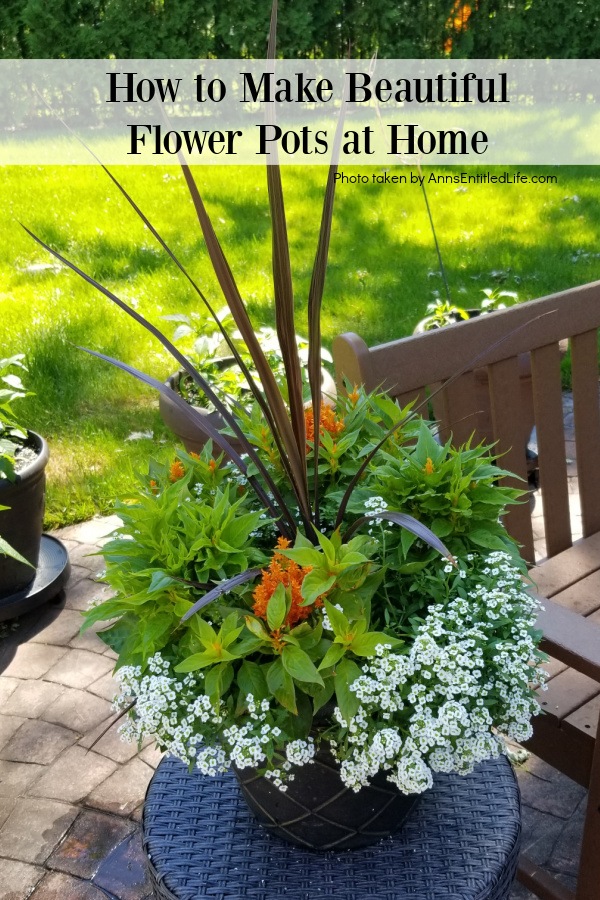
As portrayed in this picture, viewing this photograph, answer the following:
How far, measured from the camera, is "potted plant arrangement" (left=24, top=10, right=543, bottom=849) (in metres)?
1.19

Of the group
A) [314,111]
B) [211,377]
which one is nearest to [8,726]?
[211,377]

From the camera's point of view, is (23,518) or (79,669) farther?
(23,518)

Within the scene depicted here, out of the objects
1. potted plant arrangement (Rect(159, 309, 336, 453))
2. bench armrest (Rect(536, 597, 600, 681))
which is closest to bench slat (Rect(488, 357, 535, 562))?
bench armrest (Rect(536, 597, 600, 681))

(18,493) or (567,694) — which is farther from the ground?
(567,694)

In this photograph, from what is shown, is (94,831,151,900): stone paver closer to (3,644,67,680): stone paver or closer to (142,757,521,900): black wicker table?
(142,757,521,900): black wicker table

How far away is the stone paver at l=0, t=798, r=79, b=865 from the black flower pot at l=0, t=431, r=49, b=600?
83 centimetres

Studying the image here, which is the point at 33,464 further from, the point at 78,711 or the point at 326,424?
the point at 326,424

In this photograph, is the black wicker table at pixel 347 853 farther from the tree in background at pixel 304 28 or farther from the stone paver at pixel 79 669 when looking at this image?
the tree in background at pixel 304 28

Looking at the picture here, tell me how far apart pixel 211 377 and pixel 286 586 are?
6.84 ft

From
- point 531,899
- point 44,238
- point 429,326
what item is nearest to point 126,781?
point 531,899

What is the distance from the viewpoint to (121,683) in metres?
1.30

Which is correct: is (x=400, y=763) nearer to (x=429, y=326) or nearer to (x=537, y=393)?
(x=537, y=393)

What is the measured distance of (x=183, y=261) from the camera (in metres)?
5.68

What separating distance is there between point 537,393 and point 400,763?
128cm
